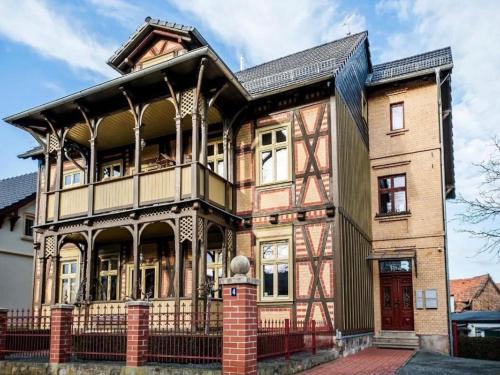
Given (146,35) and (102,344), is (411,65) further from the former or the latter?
(102,344)

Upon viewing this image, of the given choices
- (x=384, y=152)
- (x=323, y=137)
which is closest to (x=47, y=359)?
(x=323, y=137)

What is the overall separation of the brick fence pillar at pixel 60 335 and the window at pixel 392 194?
34.7 ft

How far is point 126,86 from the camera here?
1385 centimetres

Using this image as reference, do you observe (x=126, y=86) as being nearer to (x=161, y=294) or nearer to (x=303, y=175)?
(x=303, y=175)

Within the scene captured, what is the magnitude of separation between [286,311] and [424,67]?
31.3 ft

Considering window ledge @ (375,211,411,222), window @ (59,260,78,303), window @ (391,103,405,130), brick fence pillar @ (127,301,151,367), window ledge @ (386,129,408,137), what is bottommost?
brick fence pillar @ (127,301,151,367)

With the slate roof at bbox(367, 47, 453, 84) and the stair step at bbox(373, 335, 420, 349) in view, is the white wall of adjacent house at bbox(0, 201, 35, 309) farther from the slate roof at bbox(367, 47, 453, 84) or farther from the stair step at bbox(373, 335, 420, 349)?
the slate roof at bbox(367, 47, 453, 84)

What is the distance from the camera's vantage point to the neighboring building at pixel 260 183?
13.2m

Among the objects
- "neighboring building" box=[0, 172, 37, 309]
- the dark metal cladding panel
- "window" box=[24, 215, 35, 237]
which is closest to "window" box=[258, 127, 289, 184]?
the dark metal cladding panel

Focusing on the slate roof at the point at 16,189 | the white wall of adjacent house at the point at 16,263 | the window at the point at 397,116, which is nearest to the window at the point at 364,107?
the window at the point at 397,116

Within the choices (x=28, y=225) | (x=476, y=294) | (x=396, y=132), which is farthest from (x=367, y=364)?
(x=476, y=294)

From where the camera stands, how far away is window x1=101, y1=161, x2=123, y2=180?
58.3ft

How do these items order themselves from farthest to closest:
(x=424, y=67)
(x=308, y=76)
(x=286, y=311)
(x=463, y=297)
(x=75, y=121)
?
(x=463, y=297) → (x=424, y=67) → (x=75, y=121) → (x=308, y=76) → (x=286, y=311)

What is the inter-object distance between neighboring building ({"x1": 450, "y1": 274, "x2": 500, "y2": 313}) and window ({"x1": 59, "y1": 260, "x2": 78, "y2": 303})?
94.4 feet
